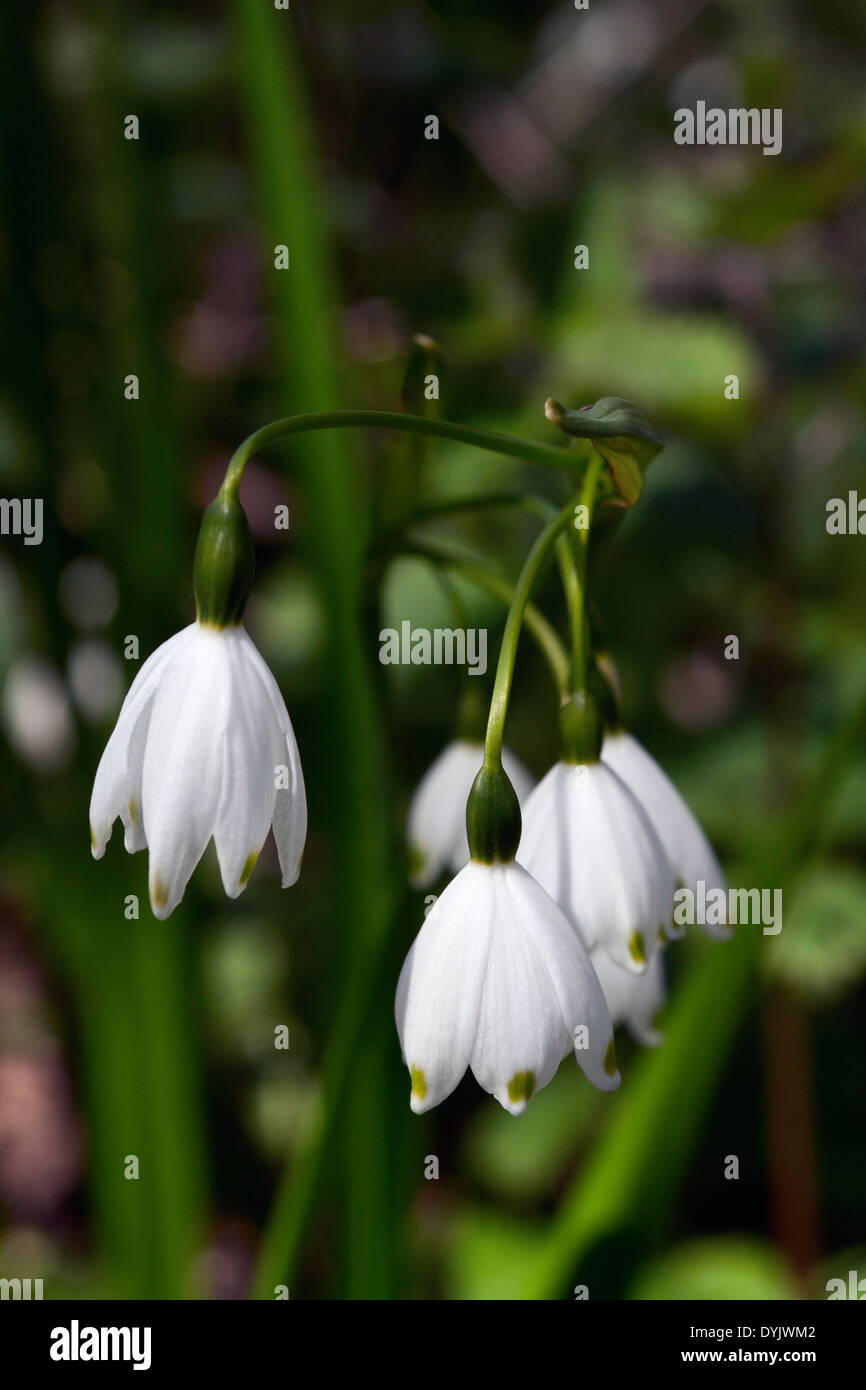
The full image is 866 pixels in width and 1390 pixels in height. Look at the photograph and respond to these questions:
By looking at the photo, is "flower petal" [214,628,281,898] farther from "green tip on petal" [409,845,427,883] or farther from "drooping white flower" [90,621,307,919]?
"green tip on petal" [409,845,427,883]

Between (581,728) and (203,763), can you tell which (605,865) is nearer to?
(581,728)

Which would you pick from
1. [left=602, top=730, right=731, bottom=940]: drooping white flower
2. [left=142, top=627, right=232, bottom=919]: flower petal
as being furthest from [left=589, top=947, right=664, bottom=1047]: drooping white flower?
[left=142, top=627, right=232, bottom=919]: flower petal

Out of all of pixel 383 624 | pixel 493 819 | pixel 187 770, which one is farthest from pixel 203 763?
pixel 383 624

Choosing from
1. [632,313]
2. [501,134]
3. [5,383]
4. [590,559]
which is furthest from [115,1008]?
[501,134]

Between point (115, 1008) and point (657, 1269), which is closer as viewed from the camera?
point (657, 1269)

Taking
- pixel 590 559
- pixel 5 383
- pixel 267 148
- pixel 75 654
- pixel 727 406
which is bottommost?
pixel 590 559
